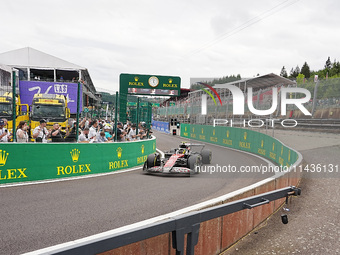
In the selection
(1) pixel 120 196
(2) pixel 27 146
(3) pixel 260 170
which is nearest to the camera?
(1) pixel 120 196

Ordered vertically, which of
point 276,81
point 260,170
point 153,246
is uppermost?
point 276,81

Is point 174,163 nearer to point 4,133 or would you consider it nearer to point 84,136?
point 84,136

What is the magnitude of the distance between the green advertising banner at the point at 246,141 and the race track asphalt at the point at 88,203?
2585 mm

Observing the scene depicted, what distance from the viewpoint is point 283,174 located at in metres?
6.26

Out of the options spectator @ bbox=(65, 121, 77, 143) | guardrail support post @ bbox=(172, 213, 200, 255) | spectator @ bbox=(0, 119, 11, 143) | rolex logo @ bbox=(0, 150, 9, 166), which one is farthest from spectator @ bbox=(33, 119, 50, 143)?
guardrail support post @ bbox=(172, 213, 200, 255)

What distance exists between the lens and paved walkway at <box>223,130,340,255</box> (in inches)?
170

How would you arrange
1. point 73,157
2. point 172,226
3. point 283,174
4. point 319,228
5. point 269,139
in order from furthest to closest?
point 269,139 → point 73,157 → point 283,174 → point 319,228 → point 172,226

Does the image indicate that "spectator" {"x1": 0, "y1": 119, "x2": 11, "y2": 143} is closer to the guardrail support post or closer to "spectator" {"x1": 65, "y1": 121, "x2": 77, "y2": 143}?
"spectator" {"x1": 65, "y1": 121, "x2": 77, "y2": 143}

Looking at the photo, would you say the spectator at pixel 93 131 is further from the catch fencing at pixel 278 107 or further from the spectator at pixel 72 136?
the catch fencing at pixel 278 107

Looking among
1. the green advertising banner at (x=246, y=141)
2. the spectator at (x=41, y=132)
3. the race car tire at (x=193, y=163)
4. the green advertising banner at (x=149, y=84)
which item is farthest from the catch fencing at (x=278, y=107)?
the spectator at (x=41, y=132)

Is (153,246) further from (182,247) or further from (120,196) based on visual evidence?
(120,196)

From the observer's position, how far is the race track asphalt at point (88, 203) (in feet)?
14.9

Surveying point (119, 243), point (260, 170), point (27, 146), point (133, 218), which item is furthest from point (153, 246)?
point (260, 170)

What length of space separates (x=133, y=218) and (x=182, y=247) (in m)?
2.44
